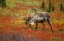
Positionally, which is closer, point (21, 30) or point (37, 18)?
point (21, 30)

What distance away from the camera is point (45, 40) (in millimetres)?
14094

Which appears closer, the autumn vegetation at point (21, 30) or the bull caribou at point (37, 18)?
the autumn vegetation at point (21, 30)

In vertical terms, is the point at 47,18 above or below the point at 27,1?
above

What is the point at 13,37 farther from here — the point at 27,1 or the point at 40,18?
the point at 27,1

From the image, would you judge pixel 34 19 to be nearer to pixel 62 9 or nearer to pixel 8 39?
pixel 8 39

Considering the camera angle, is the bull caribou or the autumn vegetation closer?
the autumn vegetation

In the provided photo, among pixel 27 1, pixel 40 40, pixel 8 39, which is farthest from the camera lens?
pixel 27 1

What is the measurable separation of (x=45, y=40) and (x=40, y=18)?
712cm

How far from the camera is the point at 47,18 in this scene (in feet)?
71.1

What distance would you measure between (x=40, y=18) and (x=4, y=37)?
879 cm

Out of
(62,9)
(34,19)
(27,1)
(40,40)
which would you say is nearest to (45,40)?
(40,40)

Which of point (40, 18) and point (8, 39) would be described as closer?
point (8, 39)

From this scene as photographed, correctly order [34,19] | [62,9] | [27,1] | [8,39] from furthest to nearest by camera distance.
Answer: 1. [27,1]
2. [62,9]
3. [34,19]
4. [8,39]

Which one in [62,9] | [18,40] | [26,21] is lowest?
[62,9]
